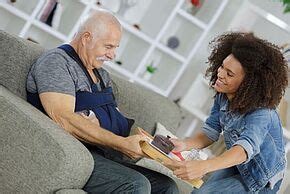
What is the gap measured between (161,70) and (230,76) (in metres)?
2.51

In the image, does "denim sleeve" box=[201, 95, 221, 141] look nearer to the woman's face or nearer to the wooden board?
the woman's face

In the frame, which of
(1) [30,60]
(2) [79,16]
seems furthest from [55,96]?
(2) [79,16]

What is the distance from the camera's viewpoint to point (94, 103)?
7.45 feet

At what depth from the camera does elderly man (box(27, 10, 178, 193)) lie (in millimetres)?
2031

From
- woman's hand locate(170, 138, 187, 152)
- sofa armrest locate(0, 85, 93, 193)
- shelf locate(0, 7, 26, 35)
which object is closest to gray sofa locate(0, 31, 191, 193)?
sofa armrest locate(0, 85, 93, 193)

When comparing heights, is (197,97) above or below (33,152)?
above

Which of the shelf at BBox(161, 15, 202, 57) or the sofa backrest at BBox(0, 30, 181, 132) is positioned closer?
the sofa backrest at BBox(0, 30, 181, 132)

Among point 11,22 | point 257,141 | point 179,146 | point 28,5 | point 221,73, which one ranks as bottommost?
point 11,22

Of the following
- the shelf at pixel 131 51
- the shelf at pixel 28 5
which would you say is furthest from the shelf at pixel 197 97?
the shelf at pixel 28 5

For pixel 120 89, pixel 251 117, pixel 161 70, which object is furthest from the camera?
pixel 161 70

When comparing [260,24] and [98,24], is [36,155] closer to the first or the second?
[98,24]

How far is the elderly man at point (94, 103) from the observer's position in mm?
2031

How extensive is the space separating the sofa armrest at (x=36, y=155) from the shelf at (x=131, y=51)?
241 cm

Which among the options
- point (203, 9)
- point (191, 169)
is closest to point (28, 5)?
point (203, 9)
